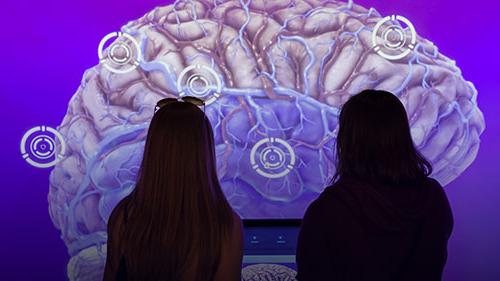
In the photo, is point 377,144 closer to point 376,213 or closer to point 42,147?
point 376,213

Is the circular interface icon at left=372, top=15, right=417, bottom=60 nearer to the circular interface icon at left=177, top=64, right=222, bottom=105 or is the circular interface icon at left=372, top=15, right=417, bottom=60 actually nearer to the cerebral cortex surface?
the cerebral cortex surface

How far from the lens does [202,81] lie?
2475mm

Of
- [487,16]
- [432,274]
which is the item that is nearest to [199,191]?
[432,274]

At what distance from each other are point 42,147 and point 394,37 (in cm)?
172

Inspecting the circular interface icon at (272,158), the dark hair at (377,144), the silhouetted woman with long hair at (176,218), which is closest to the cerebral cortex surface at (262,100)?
the circular interface icon at (272,158)

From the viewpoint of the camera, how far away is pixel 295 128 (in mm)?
2457

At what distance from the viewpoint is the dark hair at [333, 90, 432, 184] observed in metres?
1.29

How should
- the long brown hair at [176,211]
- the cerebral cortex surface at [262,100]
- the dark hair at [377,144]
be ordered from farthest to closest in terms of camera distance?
the cerebral cortex surface at [262,100]
the dark hair at [377,144]
the long brown hair at [176,211]

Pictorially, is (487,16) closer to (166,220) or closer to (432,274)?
(432,274)

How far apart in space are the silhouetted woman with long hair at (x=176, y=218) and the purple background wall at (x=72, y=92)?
1427 millimetres

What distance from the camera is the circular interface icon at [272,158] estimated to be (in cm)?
246

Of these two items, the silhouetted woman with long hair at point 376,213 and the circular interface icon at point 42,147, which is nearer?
the silhouetted woman with long hair at point 376,213

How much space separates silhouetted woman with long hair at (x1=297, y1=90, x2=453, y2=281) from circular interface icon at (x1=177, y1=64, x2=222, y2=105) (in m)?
1.20

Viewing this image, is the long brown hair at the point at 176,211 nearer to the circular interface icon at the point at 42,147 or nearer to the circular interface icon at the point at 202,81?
the circular interface icon at the point at 202,81
